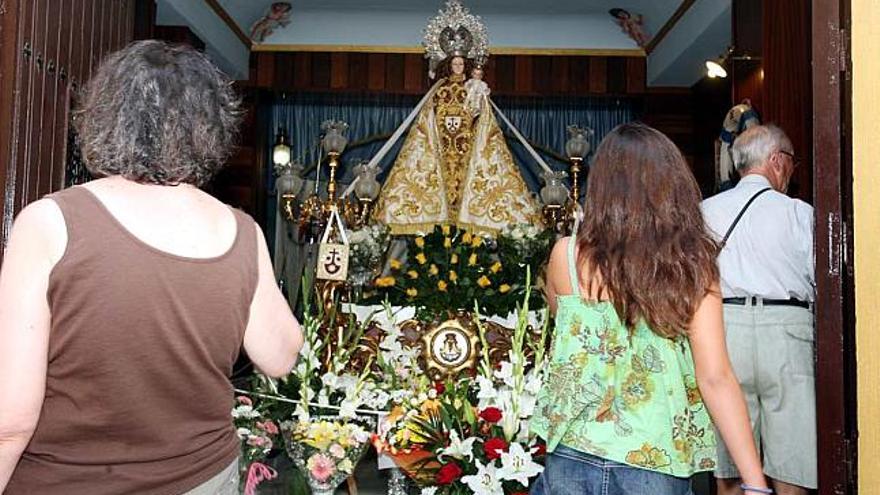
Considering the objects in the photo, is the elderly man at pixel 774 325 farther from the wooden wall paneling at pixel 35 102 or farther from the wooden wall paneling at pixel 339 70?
the wooden wall paneling at pixel 339 70

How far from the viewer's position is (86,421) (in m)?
1.32

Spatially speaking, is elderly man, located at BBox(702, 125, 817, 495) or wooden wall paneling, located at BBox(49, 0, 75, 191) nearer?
wooden wall paneling, located at BBox(49, 0, 75, 191)

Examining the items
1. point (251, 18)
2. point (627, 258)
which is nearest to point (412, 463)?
point (627, 258)

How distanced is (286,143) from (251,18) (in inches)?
45.7

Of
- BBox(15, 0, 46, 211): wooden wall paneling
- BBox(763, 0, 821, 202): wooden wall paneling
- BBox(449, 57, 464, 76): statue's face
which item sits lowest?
BBox(15, 0, 46, 211): wooden wall paneling

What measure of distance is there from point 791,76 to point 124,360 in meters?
→ 3.95

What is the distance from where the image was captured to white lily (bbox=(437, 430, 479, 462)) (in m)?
2.87

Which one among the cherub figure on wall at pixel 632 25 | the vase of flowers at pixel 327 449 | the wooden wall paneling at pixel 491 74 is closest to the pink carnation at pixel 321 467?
the vase of flowers at pixel 327 449

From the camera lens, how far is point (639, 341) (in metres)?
1.81

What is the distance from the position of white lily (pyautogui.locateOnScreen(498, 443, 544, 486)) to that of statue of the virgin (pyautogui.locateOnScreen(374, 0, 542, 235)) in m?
2.63

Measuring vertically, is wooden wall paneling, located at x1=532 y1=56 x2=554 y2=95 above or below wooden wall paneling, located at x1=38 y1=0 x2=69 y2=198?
above

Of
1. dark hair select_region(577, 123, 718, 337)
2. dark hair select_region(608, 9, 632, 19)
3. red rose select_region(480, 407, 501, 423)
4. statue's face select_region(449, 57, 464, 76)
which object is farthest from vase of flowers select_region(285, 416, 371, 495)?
dark hair select_region(608, 9, 632, 19)

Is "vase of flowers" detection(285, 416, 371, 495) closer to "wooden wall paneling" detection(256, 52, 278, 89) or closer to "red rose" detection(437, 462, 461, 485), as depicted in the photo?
"red rose" detection(437, 462, 461, 485)

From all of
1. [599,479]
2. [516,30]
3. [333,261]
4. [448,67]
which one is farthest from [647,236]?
[516,30]
